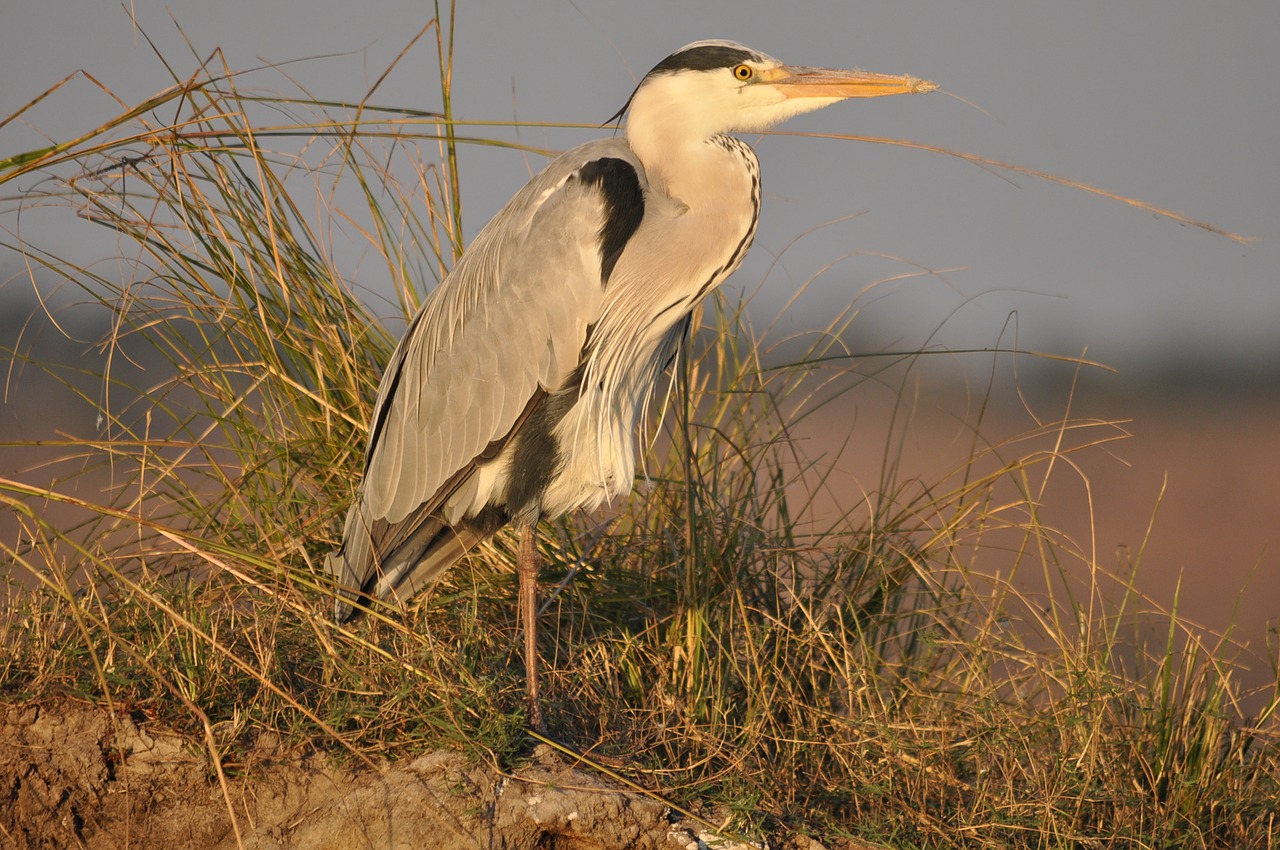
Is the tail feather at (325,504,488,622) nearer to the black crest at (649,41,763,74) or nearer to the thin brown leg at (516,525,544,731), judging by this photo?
the thin brown leg at (516,525,544,731)

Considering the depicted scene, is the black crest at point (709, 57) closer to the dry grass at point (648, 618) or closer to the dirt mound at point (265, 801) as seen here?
the dry grass at point (648, 618)

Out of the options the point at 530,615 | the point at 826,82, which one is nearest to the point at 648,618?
the point at 530,615

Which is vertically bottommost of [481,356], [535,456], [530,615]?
[530,615]

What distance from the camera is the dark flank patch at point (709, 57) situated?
3.11m

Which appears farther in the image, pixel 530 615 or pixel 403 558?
pixel 403 558

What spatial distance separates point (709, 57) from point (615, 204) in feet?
1.59

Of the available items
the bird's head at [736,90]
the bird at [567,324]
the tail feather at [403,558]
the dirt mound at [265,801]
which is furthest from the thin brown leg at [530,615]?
the bird's head at [736,90]

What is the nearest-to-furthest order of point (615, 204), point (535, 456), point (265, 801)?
point (265, 801)
point (615, 204)
point (535, 456)

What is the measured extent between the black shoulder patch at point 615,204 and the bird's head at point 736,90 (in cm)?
17

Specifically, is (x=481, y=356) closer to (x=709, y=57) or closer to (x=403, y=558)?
(x=403, y=558)

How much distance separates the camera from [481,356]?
3.22 m

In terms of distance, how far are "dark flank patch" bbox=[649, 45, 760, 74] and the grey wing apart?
0.90ft

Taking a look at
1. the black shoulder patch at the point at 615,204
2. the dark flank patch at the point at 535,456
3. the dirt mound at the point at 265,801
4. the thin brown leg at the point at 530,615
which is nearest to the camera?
the dirt mound at the point at 265,801

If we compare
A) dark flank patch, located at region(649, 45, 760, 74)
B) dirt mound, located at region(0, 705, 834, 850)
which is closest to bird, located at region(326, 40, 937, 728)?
dark flank patch, located at region(649, 45, 760, 74)
